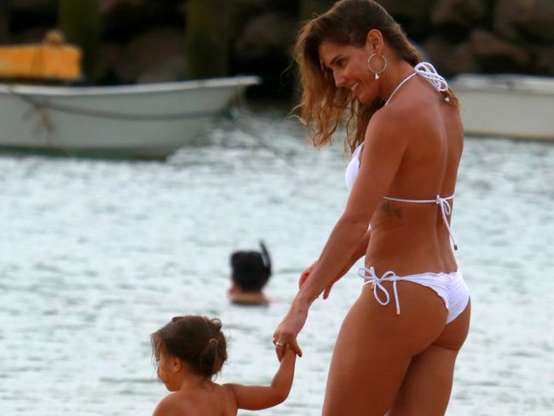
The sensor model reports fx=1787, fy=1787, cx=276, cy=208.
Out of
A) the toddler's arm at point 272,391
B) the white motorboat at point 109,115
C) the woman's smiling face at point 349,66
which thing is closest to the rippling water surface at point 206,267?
the white motorboat at point 109,115

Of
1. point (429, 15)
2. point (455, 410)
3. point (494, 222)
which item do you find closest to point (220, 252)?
point (494, 222)

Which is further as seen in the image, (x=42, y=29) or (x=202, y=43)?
(x=42, y=29)

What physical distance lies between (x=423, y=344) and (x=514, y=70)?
31418 mm

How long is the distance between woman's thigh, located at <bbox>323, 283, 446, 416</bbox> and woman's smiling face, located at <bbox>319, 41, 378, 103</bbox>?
20.8 inches

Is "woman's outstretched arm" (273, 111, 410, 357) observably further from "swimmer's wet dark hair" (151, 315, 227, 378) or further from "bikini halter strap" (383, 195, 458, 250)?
"swimmer's wet dark hair" (151, 315, 227, 378)

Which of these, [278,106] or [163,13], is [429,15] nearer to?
[278,106]

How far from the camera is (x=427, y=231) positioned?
4664 mm

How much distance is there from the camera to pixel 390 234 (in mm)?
4664

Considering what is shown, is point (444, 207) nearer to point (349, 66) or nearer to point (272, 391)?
point (349, 66)

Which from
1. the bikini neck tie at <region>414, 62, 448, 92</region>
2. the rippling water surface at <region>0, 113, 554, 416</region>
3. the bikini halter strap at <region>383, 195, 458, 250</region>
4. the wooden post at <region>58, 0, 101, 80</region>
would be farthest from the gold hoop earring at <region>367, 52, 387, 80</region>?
the wooden post at <region>58, 0, 101, 80</region>

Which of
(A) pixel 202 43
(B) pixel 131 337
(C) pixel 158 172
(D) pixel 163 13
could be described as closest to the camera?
(B) pixel 131 337

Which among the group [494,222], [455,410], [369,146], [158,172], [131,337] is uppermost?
[369,146]

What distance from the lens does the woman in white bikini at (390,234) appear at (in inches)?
178

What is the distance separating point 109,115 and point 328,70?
20.1m
